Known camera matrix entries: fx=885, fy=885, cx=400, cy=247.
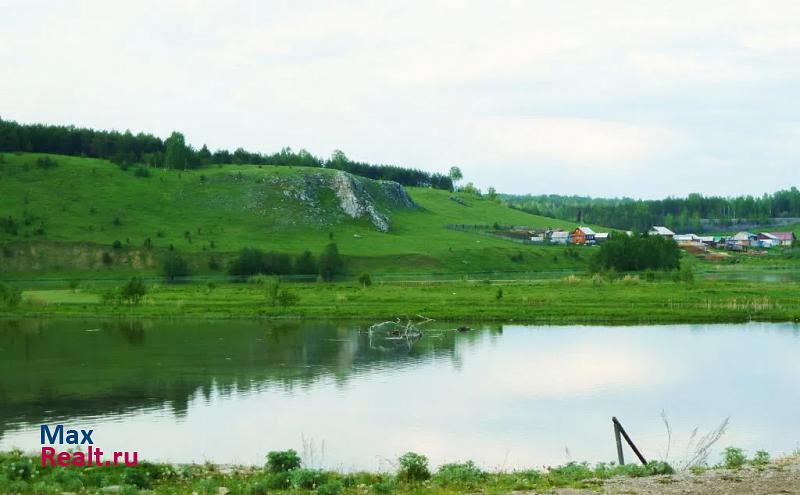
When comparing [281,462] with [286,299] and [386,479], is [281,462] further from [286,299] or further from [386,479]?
[286,299]

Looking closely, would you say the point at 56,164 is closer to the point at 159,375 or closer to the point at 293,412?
the point at 159,375

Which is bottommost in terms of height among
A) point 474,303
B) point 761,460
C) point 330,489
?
point 474,303

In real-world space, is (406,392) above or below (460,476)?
below

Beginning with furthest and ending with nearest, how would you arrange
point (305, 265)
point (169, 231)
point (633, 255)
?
point (169, 231) → point (305, 265) → point (633, 255)

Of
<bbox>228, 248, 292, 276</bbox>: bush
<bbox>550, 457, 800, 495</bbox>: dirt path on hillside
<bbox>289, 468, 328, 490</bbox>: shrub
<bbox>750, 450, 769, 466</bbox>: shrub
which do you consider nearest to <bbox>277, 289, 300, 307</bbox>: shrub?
<bbox>289, 468, 328, 490</bbox>: shrub

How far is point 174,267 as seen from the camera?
135 meters

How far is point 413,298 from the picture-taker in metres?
85.5

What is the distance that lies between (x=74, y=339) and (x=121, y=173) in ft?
458

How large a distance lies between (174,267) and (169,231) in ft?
98.0

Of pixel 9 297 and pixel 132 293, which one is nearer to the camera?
pixel 9 297

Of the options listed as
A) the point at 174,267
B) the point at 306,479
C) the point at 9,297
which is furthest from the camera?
the point at 174,267

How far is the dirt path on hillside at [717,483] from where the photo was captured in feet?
65.1

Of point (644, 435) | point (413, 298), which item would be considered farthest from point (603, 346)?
point (413, 298)

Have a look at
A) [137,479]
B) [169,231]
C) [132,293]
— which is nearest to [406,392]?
[137,479]
